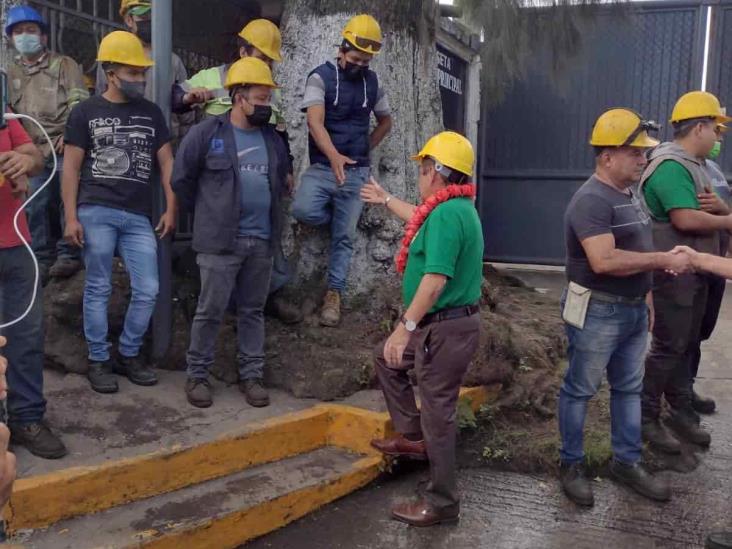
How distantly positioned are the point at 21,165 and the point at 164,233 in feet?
4.46

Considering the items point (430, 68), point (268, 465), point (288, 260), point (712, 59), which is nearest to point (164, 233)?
point (288, 260)

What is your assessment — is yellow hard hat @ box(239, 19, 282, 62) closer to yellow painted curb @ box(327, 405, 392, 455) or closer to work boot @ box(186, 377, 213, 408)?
work boot @ box(186, 377, 213, 408)

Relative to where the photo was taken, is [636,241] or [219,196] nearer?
[636,241]

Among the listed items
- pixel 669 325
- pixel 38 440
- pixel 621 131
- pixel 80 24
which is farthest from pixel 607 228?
pixel 80 24

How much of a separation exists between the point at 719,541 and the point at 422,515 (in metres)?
1.28

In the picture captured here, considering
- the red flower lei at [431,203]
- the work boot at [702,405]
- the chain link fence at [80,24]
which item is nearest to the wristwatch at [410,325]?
the red flower lei at [431,203]

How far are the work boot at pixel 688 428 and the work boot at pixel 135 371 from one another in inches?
124

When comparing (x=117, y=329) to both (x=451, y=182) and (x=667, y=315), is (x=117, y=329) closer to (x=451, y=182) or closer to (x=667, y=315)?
(x=451, y=182)

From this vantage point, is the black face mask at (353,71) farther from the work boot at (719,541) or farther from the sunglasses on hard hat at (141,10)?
the work boot at (719,541)

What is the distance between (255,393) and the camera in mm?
4375

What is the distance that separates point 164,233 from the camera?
461 centimetres

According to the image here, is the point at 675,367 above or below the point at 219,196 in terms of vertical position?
below

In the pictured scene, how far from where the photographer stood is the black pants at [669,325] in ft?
14.2

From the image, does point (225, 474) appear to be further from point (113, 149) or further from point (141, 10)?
point (141, 10)
